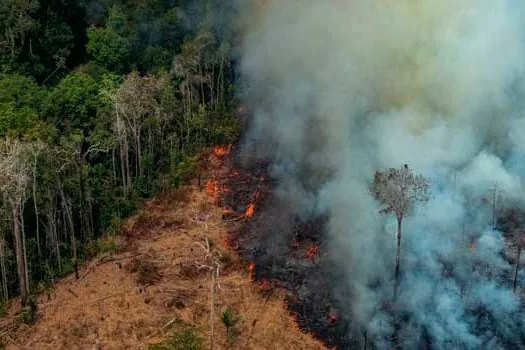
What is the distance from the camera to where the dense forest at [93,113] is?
3622 centimetres

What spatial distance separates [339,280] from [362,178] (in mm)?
7391

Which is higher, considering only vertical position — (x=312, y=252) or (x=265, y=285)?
(x=312, y=252)

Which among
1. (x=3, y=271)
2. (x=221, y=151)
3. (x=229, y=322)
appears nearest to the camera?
(x=229, y=322)

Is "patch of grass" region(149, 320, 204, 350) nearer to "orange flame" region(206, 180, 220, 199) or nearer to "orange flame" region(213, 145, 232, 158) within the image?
"orange flame" region(206, 180, 220, 199)

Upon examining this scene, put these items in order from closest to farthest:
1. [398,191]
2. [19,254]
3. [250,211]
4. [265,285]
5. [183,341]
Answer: [183,341], [398,191], [19,254], [265,285], [250,211]

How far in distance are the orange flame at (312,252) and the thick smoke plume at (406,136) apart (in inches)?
35.9

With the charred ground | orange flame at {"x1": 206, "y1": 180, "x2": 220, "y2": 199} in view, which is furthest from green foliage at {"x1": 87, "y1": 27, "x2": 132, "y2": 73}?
the charred ground

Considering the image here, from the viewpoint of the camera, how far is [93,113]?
45.5 m

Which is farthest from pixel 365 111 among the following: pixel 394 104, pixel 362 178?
pixel 362 178

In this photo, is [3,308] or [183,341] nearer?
[183,341]

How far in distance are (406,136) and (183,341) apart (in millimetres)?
18541

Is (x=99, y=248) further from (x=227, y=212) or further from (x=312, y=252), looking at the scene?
(x=312, y=252)

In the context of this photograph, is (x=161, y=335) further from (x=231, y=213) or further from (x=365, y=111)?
(x=365, y=111)

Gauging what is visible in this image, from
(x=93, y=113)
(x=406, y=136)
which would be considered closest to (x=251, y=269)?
(x=406, y=136)
